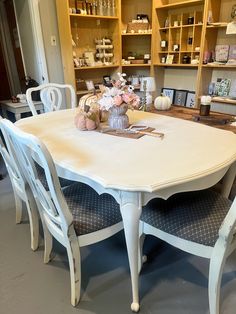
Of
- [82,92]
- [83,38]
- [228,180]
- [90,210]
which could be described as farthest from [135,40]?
[90,210]

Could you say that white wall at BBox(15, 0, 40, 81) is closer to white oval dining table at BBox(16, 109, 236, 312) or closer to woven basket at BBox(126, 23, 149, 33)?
woven basket at BBox(126, 23, 149, 33)

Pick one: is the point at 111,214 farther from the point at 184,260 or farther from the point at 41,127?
Result: the point at 41,127

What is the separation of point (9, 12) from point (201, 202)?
4.17m

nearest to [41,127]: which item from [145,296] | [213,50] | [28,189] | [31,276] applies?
[28,189]

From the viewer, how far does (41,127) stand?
68.1 inches

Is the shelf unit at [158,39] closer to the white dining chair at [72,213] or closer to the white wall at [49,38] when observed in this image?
the white wall at [49,38]

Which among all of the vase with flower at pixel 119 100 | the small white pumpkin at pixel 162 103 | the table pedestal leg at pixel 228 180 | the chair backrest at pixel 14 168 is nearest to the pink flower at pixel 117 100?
the vase with flower at pixel 119 100

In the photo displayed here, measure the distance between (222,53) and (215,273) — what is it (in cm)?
275

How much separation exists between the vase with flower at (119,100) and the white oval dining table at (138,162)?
0.16 m

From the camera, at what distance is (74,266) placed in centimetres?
122

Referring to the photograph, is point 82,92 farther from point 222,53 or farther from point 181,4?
point 222,53

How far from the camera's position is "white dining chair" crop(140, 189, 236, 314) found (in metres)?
1.03

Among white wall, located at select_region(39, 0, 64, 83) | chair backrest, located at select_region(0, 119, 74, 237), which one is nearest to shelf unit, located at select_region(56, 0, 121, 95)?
white wall, located at select_region(39, 0, 64, 83)

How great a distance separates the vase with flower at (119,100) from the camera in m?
1.50
